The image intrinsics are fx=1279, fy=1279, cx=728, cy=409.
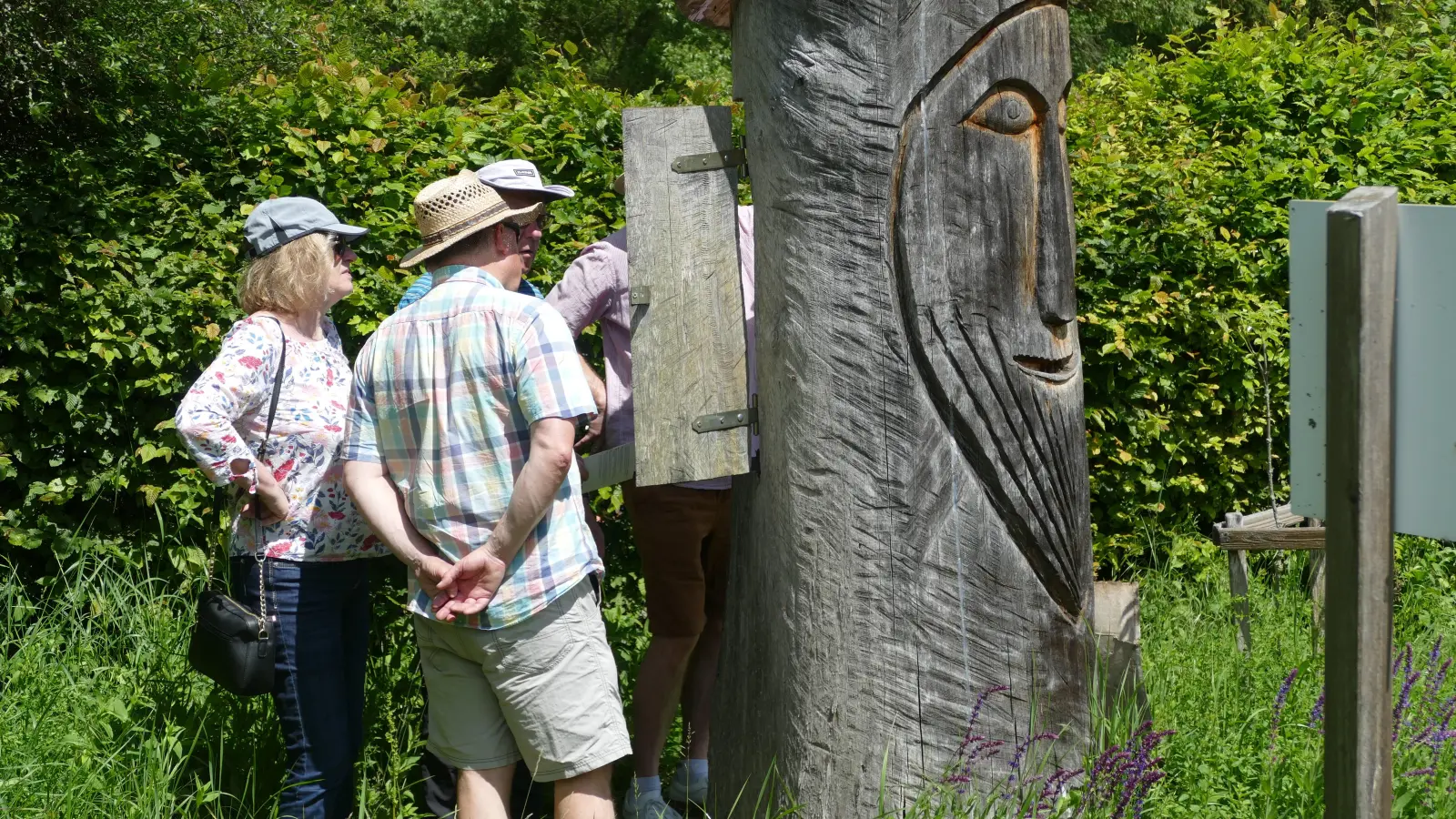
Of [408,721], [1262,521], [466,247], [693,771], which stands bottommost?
[693,771]

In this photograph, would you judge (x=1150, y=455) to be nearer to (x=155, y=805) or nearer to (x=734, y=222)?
(x=734, y=222)

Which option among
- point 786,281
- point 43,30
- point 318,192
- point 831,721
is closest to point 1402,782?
point 831,721

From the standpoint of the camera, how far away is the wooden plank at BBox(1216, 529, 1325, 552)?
13.6ft

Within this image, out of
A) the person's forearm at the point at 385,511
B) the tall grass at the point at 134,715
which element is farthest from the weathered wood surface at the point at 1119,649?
the tall grass at the point at 134,715

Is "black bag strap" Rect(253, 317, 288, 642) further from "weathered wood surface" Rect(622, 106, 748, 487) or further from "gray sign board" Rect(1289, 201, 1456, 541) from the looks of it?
"gray sign board" Rect(1289, 201, 1456, 541)

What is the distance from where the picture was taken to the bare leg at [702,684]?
3.76 meters

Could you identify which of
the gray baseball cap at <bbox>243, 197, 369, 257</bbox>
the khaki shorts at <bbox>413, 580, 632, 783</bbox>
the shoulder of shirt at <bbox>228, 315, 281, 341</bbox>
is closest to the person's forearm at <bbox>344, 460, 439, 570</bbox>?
the khaki shorts at <bbox>413, 580, 632, 783</bbox>

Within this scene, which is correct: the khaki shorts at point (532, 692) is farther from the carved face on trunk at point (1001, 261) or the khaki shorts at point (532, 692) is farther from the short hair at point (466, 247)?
the carved face on trunk at point (1001, 261)

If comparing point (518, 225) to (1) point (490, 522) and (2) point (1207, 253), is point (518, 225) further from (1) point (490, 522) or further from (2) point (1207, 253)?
(2) point (1207, 253)

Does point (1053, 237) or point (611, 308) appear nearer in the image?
point (1053, 237)

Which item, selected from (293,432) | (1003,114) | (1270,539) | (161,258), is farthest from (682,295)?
(1270,539)

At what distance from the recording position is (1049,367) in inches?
106

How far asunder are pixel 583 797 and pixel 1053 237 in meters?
1.56

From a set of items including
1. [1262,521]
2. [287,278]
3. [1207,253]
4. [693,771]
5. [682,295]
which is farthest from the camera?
[1207,253]
